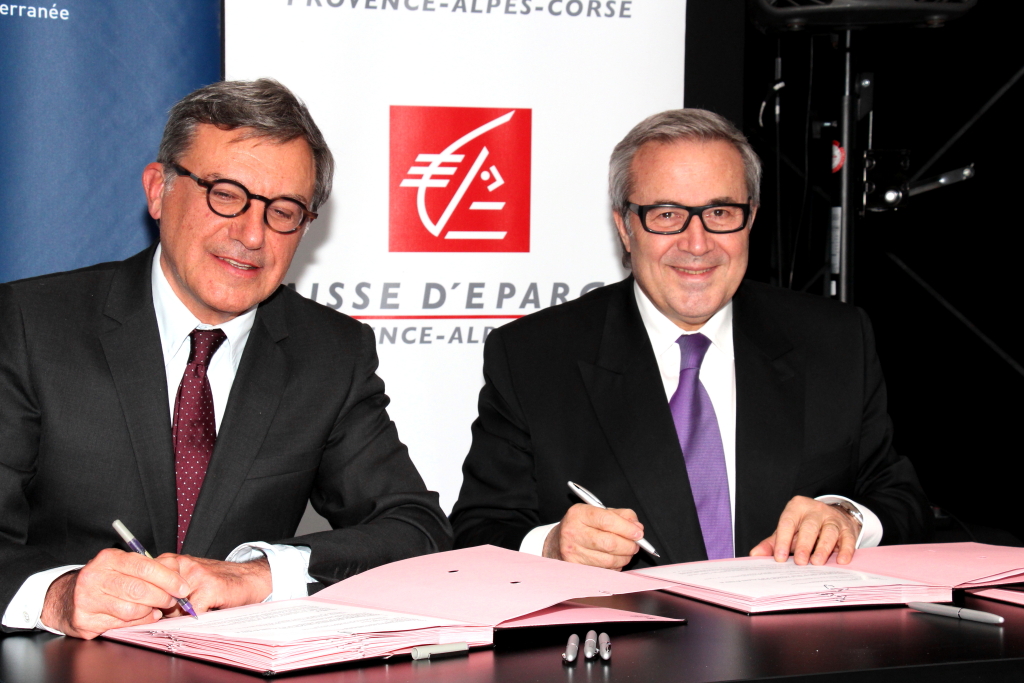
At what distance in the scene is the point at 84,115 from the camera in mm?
2711

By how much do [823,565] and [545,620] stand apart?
615mm

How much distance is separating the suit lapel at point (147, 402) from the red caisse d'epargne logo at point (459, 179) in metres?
1.14

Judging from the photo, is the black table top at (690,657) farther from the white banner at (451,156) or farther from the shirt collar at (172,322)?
the white banner at (451,156)

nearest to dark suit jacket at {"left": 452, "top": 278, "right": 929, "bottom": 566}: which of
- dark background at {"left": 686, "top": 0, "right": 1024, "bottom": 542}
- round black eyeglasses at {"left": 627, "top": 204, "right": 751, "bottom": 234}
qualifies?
round black eyeglasses at {"left": 627, "top": 204, "right": 751, "bottom": 234}

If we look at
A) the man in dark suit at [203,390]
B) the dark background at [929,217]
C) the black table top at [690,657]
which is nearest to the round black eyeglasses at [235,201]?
the man in dark suit at [203,390]

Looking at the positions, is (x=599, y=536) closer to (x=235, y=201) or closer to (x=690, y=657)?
(x=690, y=657)

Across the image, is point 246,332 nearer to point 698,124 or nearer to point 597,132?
point 698,124

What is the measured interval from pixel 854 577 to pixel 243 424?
3.73ft

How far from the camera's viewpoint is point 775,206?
440 centimetres

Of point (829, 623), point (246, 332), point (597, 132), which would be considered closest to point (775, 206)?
point (597, 132)

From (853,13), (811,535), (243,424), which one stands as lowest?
(811,535)

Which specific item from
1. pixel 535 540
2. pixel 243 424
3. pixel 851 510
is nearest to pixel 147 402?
pixel 243 424

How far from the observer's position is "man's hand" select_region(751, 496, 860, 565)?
5.57ft

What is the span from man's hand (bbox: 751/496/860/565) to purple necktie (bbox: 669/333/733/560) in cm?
36
